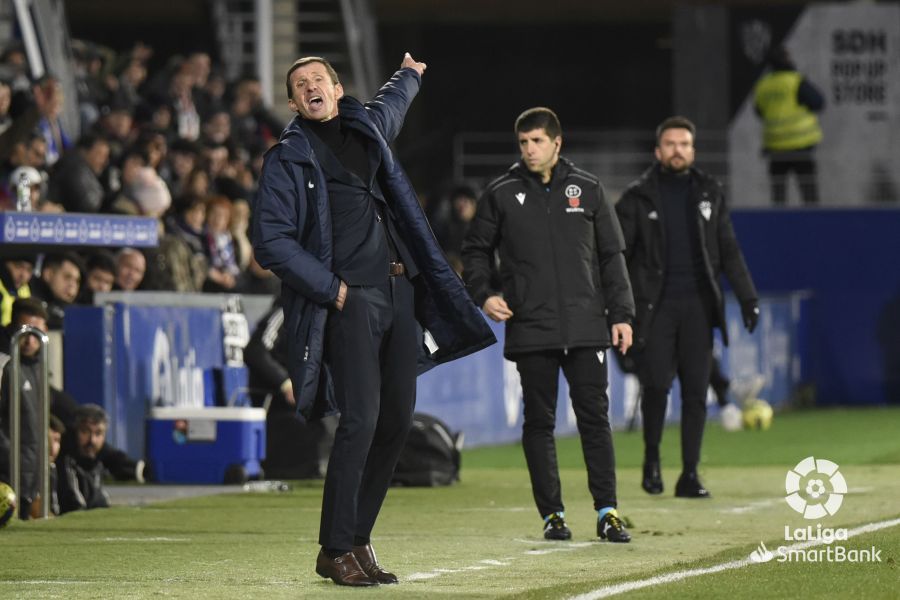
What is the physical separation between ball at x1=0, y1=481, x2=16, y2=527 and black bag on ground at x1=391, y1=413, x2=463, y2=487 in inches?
132

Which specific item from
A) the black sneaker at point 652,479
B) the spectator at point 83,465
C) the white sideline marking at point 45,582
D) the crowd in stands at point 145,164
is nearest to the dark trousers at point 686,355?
the black sneaker at point 652,479

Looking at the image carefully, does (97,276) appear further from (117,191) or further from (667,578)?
(667,578)

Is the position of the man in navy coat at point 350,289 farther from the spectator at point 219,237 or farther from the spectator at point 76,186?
the spectator at point 219,237

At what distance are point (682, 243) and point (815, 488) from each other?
1.66 meters

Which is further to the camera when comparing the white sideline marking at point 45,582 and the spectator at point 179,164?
the spectator at point 179,164

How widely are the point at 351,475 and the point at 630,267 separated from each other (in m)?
4.50

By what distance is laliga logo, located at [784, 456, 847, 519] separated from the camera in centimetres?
1062

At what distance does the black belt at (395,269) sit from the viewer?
756 centimetres

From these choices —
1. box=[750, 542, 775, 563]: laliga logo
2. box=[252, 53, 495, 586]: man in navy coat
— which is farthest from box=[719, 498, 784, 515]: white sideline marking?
box=[252, 53, 495, 586]: man in navy coat

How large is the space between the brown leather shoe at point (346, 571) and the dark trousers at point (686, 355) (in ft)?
14.5

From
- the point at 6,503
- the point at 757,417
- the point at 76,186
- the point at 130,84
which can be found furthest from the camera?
the point at 130,84

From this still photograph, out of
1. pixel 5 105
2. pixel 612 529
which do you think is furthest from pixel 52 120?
A: pixel 612 529

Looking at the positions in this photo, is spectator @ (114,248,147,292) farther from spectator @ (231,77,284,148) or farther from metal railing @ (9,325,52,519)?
spectator @ (231,77,284,148)

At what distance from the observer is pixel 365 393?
7.40 m
